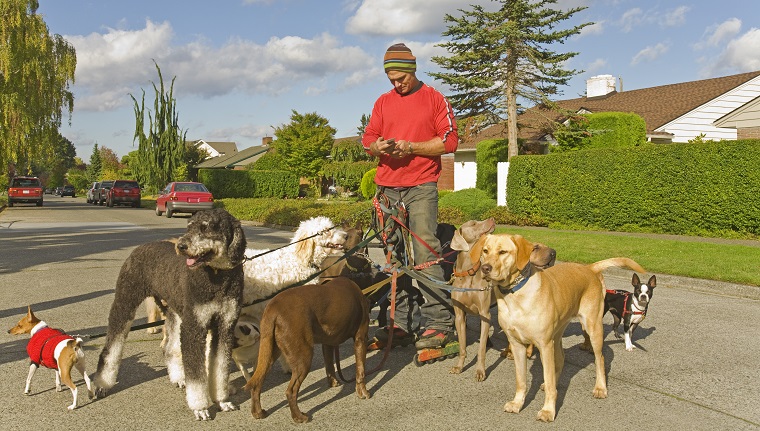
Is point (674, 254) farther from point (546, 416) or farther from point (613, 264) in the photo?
point (546, 416)

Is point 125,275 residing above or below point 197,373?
above

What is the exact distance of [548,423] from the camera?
4246mm

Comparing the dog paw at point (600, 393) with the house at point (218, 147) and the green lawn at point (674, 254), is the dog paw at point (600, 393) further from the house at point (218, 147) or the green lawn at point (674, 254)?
the house at point (218, 147)

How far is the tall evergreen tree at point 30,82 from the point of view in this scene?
124 feet

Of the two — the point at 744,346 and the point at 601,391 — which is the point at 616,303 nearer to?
the point at 744,346

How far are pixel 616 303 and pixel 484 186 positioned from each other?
1017 inches

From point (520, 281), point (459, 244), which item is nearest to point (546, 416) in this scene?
point (520, 281)

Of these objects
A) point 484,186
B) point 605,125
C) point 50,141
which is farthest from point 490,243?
point 50,141

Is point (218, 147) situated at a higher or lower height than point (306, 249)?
higher

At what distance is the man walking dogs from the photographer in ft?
18.8

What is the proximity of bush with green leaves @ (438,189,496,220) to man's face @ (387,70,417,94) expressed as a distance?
19021mm

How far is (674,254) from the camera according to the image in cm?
1308

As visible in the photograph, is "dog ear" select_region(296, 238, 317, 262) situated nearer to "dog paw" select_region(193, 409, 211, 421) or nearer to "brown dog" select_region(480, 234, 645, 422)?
"dog paw" select_region(193, 409, 211, 421)

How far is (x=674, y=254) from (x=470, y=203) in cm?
1357
